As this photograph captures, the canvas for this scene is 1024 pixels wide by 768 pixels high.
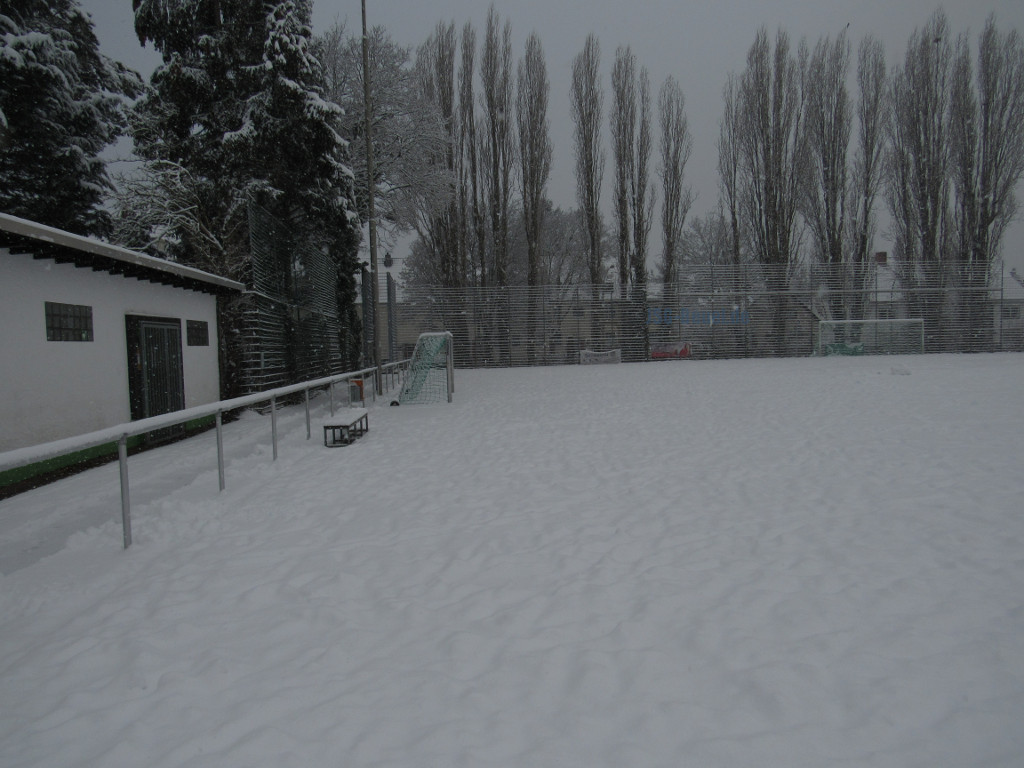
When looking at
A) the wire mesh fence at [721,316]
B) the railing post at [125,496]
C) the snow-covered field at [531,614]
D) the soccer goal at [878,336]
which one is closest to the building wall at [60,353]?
the snow-covered field at [531,614]

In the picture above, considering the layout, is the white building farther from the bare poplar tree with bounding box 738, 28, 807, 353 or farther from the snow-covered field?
the bare poplar tree with bounding box 738, 28, 807, 353

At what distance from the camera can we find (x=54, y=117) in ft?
43.8

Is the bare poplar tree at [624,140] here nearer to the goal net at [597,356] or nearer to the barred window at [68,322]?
the goal net at [597,356]

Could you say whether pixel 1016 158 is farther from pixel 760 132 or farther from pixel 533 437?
pixel 533 437

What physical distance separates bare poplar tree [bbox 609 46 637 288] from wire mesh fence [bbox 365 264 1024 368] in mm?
3201

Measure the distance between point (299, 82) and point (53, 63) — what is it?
5.03 m

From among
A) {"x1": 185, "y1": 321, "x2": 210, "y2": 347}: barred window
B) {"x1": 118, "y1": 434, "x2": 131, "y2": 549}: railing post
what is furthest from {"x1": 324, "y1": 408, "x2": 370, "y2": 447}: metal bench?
{"x1": 118, "y1": 434, "x2": 131, "y2": 549}: railing post

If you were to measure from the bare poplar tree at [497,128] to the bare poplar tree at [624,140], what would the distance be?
4.48 metres

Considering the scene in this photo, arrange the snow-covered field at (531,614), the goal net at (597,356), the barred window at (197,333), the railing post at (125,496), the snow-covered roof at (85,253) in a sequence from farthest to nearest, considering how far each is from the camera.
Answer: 1. the goal net at (597,356)
2. the barred window at (197,333)
3. the snow-covered roof at (85,253)
4. the railing post at (125,496)
5. the snow-covered field at (531,614)

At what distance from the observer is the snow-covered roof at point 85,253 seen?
558 centimetres

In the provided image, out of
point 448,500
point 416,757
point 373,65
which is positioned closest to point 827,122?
point 373,65

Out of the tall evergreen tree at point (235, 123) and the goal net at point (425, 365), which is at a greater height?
the tall evergreen tree at point (235, 123)

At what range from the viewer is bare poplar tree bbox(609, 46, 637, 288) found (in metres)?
26.0

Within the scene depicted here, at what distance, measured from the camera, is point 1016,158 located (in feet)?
81.5
